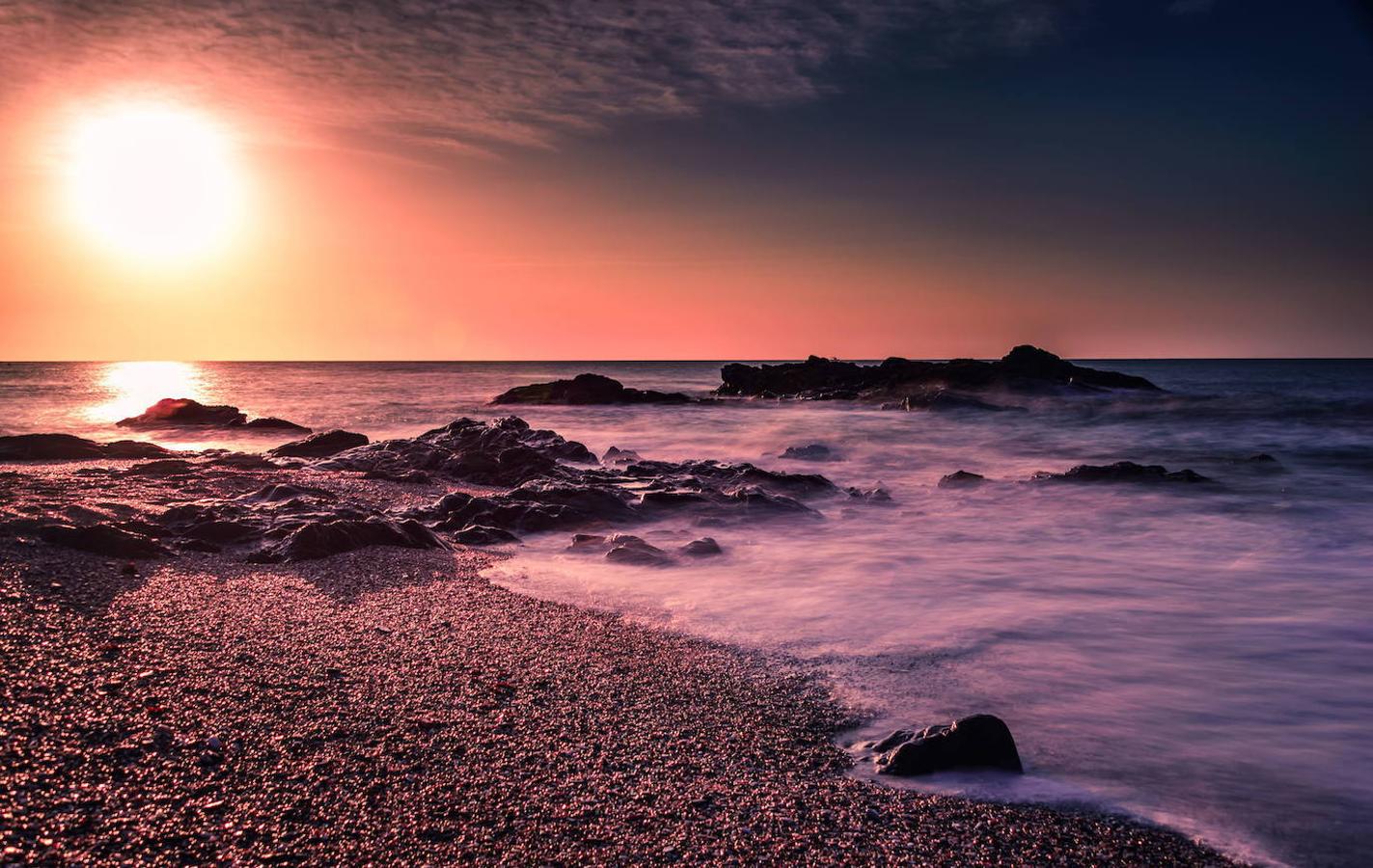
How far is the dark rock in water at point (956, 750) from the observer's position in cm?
360

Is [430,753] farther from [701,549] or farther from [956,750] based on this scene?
[701,549]

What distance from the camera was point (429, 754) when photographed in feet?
11.5

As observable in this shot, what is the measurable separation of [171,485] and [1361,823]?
12.7 meters

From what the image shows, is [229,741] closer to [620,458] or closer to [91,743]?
[91,743]

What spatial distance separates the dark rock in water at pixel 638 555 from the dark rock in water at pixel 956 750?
14.6 ft

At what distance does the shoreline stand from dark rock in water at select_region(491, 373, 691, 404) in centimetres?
3484

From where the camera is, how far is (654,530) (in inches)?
385

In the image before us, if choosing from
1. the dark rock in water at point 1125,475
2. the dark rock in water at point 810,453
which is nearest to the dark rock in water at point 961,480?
the dark rock in water at point 1125,475

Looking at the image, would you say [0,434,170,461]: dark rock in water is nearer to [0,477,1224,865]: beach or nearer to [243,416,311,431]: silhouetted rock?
[243,416,311,431]: silhouetted rock

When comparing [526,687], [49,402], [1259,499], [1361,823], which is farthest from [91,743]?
[49,402]

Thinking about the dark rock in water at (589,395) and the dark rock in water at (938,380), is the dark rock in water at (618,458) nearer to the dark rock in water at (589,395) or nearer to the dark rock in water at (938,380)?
the dark rock in water at (938,380)

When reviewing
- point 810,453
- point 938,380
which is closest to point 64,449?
point 810,453

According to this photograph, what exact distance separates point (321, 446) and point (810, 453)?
11.1 m

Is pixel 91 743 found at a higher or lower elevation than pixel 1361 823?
higher
